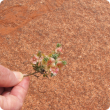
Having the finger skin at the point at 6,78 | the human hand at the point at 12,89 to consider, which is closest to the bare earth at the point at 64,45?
the human hand at the point at 12,89

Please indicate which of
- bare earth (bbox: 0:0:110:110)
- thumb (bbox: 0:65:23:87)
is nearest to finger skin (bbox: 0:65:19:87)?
thumb (bbox: 0:65:23:87)

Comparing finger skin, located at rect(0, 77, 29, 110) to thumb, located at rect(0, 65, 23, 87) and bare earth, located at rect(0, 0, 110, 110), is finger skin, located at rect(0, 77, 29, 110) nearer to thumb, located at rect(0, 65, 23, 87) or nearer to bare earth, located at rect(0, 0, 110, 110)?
thumb, located at rect(0, 65, 23, 87)

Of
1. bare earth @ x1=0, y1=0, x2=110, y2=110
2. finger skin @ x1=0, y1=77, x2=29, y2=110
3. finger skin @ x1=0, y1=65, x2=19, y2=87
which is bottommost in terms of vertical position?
bare earth @ x1=0, y1=0, x2=110, y2=110

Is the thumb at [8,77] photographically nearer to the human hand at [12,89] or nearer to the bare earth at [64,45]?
the human hand at [12,89]

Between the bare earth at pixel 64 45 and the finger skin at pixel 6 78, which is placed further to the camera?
the bare earth at pixel 64 45

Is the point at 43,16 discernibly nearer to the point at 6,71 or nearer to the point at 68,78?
the point at 68,78

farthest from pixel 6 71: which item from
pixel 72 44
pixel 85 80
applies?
pixel 72 44

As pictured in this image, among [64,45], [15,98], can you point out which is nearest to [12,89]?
[15,98]
